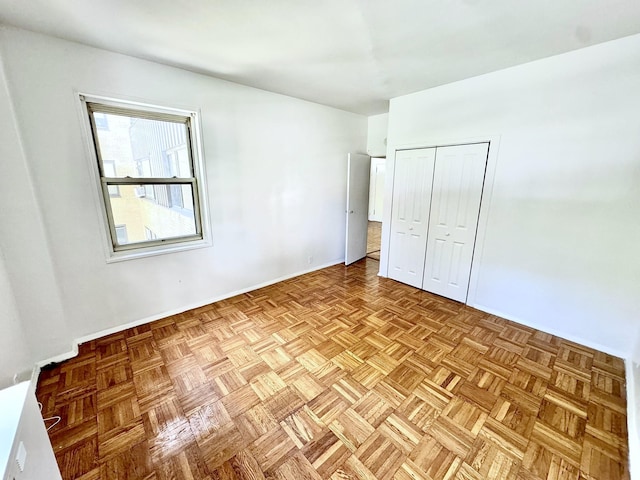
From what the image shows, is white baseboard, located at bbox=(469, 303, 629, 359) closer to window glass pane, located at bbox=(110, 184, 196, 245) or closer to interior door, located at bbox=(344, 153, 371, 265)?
interior door, located at bbox=(344, 153, 371, 265)

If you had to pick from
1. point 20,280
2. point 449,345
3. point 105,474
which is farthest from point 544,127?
point 20,280

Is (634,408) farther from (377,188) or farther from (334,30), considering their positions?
(377,188)

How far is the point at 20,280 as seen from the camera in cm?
192

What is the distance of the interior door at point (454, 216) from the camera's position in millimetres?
2846

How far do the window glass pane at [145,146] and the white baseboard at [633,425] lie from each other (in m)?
3.85

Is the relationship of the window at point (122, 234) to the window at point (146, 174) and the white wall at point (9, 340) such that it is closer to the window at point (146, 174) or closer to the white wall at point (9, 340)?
the window at point (146, 174)

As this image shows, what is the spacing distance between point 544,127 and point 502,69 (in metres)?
0.70

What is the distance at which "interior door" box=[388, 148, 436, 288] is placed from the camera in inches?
128

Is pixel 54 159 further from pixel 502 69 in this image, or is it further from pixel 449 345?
pixel 502 69

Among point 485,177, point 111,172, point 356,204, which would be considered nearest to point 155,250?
point 111,172

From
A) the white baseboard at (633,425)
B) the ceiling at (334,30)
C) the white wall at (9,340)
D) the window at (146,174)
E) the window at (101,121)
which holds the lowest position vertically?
the white baseboard at (633,425)

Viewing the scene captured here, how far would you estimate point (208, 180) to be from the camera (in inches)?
113

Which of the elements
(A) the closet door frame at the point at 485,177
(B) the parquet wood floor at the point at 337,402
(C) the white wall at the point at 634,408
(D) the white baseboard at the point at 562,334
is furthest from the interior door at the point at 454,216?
(C) the white wall at the point at 634,408

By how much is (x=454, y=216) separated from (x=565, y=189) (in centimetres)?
97
